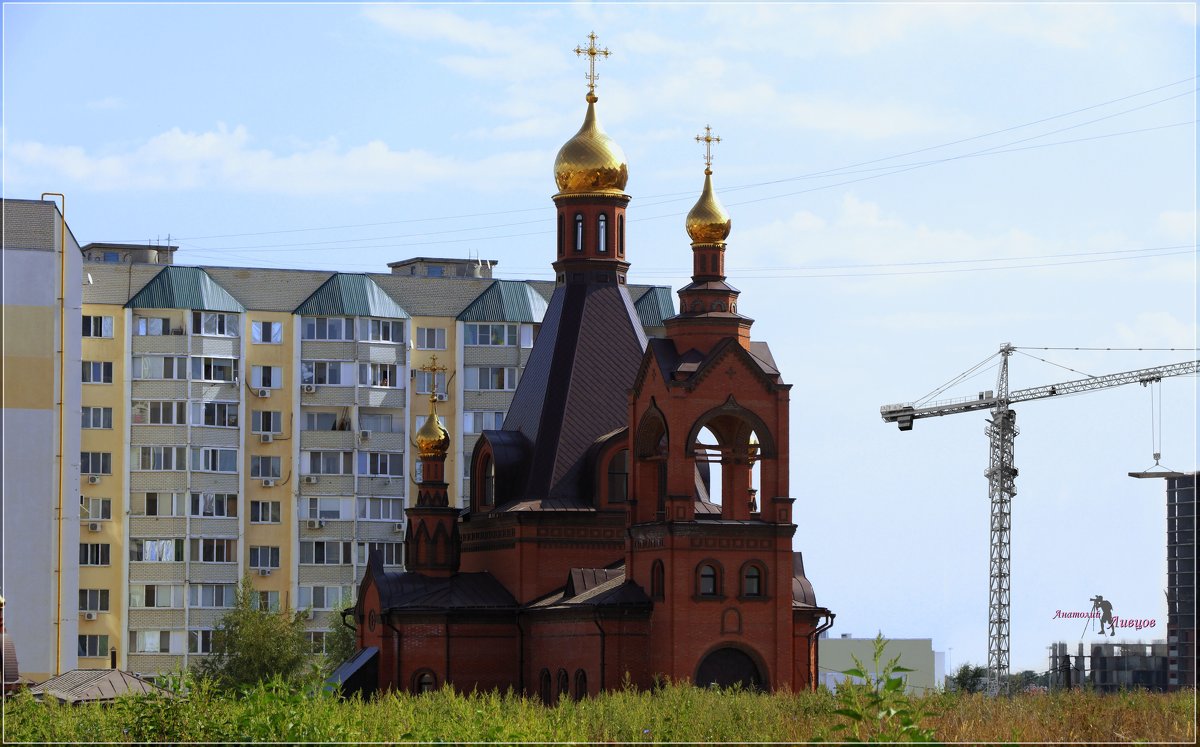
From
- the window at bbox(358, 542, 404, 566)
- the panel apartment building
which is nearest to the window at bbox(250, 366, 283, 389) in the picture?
the panel apartment building

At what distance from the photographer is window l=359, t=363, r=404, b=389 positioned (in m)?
73.8

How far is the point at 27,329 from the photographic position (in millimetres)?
55750

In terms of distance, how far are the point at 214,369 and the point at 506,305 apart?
11.0 m

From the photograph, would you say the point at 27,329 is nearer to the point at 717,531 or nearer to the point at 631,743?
the point at 717,531

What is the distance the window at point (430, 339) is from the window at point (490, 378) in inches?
54.8

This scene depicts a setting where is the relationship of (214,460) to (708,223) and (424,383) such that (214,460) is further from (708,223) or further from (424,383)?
(708,223)

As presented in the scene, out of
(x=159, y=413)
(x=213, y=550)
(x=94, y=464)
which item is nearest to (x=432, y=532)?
(x=213, y=550)

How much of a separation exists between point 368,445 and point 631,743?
50.0 m

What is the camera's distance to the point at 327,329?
73312 millimetres

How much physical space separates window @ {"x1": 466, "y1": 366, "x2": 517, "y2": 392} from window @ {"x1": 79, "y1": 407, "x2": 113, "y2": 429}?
12.9 metres

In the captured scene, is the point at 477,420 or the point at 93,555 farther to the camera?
the point at 477,420

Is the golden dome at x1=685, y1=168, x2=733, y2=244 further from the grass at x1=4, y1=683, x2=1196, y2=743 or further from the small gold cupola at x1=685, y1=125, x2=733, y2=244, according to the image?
the grass at x1=4, y1=683, x2=1196, y2=743

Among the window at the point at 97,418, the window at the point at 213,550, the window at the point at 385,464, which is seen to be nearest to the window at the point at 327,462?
the window at the point at 385,464

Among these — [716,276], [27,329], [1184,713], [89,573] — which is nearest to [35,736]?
[1184,713]
